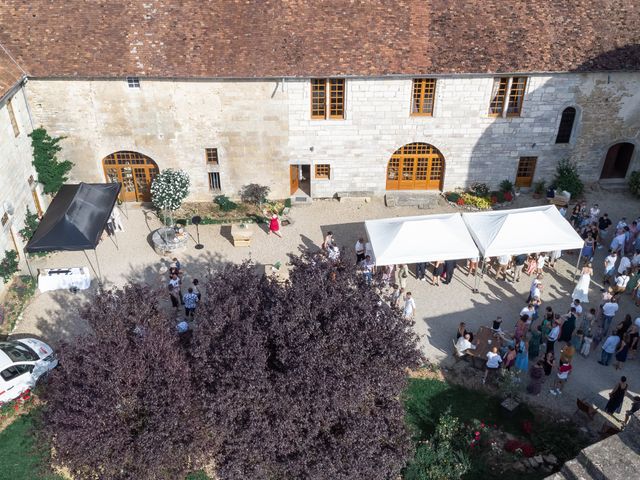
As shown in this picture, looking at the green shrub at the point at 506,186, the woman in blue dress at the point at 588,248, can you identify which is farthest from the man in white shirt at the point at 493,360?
the green shrub at the point at 506,186

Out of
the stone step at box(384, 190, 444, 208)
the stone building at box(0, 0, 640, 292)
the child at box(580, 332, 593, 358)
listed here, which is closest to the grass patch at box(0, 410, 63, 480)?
the stone building at box(0, 0, 640, 292)

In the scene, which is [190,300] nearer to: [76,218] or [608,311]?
[76,218]

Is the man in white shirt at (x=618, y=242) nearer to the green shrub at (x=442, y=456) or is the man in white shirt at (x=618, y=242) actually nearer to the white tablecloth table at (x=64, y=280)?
the green shrub at (x=442, y=456)

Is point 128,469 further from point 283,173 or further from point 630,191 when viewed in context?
point 630,191

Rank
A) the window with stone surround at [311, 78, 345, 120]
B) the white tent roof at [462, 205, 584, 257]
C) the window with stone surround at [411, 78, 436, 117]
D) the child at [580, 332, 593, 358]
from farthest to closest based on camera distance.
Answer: the window with stone surround at [411, 78, 436, 117] < the window with stone surround at [311, 78, 345, 120] < the white tent roof at [462, 205, 584, 257] < the child at [580, 332, 593, 358]

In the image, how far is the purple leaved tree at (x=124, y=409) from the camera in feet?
50.5

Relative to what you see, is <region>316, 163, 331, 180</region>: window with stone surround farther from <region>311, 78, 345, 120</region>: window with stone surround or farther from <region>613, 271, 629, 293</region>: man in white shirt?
<region>613, 271, 629, 293</region>: man in white shirt

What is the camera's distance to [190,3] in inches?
1033

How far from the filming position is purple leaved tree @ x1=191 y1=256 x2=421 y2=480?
15.5 metres

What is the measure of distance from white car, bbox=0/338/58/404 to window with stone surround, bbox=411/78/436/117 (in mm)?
17023

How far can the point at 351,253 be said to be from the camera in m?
25.5

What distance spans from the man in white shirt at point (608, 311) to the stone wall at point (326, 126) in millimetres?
9735

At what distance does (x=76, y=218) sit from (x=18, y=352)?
5690mm

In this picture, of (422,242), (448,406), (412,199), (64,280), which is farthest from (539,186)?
(64,280)
